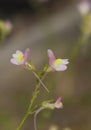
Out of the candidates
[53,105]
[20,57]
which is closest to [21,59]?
[20,57]

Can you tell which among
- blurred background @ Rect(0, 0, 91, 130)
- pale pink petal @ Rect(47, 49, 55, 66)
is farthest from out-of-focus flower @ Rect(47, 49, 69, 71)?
blurred background @ Rect(0, 0, 91, 130)

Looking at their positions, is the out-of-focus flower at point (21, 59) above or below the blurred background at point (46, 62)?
above

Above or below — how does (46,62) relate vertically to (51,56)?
below

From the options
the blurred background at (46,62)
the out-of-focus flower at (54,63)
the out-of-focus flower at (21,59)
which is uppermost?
the out-of-focus flower at (21,59)

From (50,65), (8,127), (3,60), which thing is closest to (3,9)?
(3,60)

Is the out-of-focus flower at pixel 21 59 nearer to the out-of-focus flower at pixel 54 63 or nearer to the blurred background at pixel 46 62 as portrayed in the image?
the out-of-focus flower at pixel 54 63

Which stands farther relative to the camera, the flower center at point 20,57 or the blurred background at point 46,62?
the blurred background at point 46,62

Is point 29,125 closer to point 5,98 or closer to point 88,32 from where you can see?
point 5,98

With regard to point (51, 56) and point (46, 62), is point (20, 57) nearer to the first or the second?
point (51, 56)

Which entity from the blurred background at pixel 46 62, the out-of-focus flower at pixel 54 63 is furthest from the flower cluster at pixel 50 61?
the blurred background at pixel 46 62
